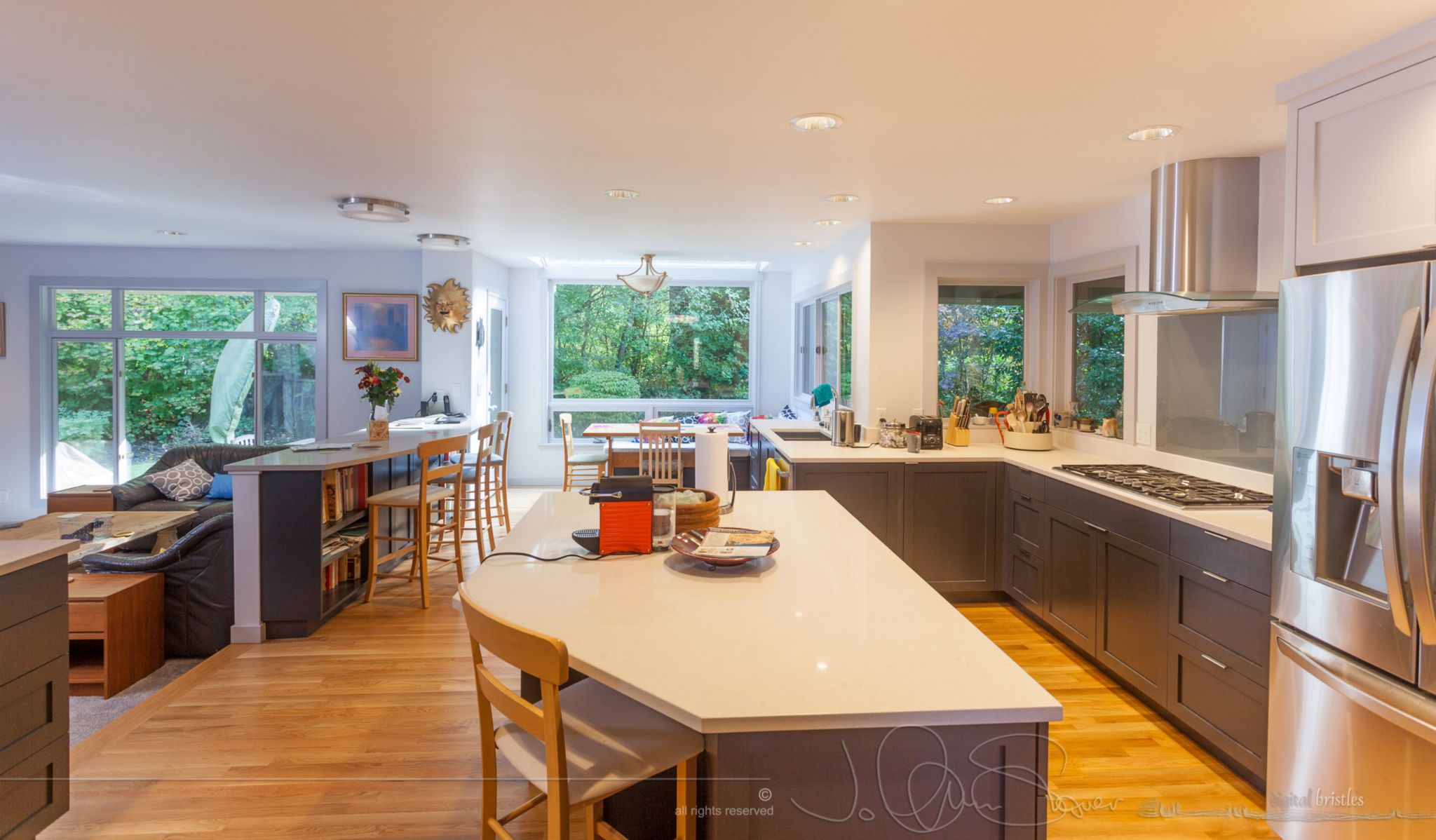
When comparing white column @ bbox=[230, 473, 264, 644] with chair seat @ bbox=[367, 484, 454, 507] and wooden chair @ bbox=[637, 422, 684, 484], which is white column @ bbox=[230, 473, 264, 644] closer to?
chair seat @ bbox=[367, 484, 454, 507]

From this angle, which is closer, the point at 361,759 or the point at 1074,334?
the point at 361,759

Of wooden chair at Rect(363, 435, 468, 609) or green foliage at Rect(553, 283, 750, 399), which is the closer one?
wooden chair at Rect(363, 435, 468, 609)

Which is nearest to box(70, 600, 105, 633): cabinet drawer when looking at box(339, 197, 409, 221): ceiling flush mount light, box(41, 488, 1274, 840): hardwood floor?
box(41, 488, 1274, 840): hardwood floor

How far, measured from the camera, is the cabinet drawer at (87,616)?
319cm

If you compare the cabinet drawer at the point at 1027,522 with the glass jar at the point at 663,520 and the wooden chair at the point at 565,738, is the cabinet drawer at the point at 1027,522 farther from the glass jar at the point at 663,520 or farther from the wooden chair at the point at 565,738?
the wooden chair at the point at 565,738

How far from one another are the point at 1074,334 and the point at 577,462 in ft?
14.2

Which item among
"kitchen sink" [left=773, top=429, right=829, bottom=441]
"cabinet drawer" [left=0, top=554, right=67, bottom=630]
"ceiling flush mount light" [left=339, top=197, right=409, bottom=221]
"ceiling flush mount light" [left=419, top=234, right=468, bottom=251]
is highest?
"ceiling flush mount light" [left=419, top=234, right=468, bottom=251]

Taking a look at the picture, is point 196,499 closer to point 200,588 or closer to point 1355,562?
point 200,588

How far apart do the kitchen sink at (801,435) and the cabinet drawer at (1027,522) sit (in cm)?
136

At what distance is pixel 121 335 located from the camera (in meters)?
6.66

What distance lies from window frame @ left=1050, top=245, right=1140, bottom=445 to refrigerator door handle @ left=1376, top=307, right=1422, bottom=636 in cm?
206

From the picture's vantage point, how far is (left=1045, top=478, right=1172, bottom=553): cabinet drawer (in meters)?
2.86

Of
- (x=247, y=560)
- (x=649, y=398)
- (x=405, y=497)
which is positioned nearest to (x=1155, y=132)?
(x=405, y=497)

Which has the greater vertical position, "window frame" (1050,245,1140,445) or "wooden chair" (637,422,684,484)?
"window frame" (1050,245,1140,445)
